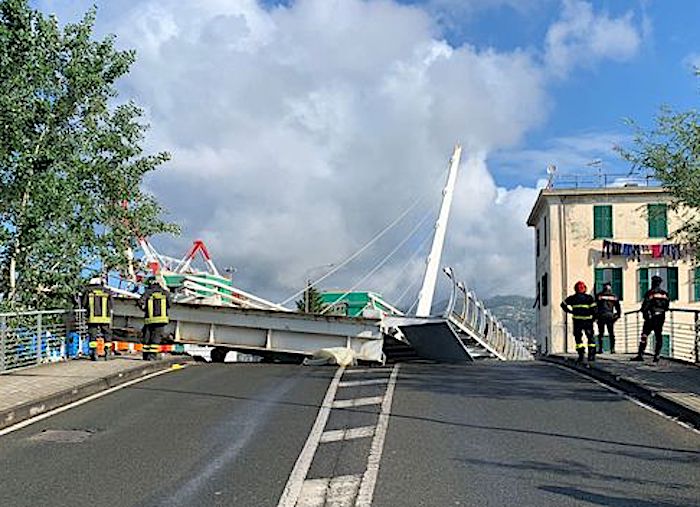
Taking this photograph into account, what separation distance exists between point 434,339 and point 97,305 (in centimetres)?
1429

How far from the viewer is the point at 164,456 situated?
862cm

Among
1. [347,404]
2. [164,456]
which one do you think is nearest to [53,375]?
[347,404]

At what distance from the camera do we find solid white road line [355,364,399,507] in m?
6.94

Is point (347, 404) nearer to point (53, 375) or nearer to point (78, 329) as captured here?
point (53, 375)

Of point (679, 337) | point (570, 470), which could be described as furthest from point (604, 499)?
point (679, 337)

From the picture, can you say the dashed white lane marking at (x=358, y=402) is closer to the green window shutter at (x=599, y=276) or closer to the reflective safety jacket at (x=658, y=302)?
the reflective safety jacket at (x=658, y=302)

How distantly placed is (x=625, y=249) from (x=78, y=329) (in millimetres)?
35803

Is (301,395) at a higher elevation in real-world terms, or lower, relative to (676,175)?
lower

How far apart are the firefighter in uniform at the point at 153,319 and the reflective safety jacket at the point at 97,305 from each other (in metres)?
0.80

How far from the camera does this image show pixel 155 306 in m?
19.0

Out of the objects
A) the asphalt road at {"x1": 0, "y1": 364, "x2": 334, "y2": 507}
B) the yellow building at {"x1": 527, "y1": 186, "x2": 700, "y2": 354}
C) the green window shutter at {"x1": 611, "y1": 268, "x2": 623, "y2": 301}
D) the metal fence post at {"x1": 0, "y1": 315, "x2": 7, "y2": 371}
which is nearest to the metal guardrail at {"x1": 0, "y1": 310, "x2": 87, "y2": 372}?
the metal fence post at {"x1": 0, "y1": 315, "x2": 7, "y2": 371}

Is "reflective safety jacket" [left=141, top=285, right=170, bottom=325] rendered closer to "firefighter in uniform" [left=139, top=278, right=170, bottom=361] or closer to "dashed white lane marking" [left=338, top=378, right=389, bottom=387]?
"firefighter in uniform" [left=139, top=278, right=170, bottom=361]

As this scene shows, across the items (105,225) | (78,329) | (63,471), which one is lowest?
(63,471)

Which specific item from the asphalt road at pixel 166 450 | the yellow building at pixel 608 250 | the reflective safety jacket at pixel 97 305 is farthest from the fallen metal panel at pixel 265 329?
the yellow building at pixel 608 250
